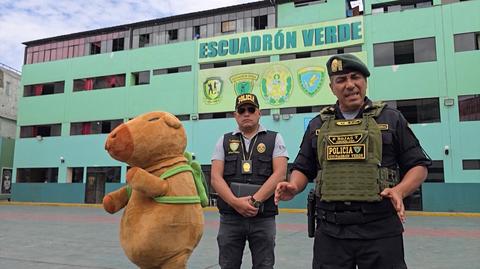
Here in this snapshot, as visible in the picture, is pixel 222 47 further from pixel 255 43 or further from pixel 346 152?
pixel 346 152

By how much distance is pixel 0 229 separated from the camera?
33.6 ft

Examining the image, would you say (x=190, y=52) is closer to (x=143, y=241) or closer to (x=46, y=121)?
(x=46, y=121)

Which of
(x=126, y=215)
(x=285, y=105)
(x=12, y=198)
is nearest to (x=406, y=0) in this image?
(x=285, y=105)

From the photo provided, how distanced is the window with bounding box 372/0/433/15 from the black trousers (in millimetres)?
20643

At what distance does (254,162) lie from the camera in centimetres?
333

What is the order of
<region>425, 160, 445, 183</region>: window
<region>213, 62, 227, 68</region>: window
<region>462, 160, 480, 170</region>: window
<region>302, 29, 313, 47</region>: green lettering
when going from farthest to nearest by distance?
<region>213, 62, 227, 68</region>: window < <region>302, 29, 313, 47</region>: green lettering < <region>425, 160, 445, 183</region>: window < <region>462, 160, 480, 170</region>: window

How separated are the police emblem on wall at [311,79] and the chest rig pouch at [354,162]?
743 inches

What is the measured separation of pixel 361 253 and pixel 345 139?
59 cm

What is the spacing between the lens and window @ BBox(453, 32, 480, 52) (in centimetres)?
1866

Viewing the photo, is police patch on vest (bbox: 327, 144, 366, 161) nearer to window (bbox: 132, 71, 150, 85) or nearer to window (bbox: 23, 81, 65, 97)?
window (bbox: 132, 71, 150, 85)

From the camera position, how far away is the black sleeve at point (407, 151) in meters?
2.20

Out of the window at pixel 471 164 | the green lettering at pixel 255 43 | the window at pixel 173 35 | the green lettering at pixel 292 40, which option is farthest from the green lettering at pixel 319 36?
the window at pixel 173 35

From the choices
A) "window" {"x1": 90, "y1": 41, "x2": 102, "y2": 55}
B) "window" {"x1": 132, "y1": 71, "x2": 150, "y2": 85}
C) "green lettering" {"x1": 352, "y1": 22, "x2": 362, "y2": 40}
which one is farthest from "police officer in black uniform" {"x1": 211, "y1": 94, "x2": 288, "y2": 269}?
"window" {"x1": 90, "y1": 41, "x2": 102, "y2": 55}

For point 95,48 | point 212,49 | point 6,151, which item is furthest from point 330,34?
point 6,151
